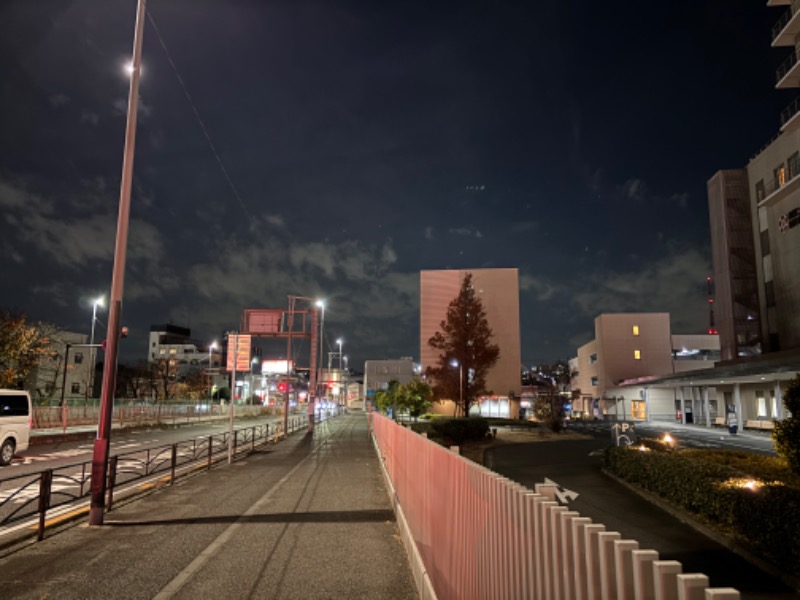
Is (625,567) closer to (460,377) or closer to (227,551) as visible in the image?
(227,551)

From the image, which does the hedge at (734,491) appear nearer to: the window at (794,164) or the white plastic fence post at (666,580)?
the white plastic fence post at (666,580)

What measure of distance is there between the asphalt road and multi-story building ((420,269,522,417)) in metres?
43.2

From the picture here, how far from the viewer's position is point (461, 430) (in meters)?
29.2

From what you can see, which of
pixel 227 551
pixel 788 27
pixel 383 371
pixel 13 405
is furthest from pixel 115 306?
pixel 383 371

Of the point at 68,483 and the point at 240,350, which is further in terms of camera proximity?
the point at 240,350

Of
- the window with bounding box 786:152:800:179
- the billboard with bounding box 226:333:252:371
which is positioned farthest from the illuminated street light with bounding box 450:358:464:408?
the window with bounding box 786:152:800:179

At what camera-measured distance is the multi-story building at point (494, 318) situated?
66.9 m

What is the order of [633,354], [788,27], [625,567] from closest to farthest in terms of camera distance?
[625,567] < [788,27] < [633,354]

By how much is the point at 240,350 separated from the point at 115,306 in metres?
10.5

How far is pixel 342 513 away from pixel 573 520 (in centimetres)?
918

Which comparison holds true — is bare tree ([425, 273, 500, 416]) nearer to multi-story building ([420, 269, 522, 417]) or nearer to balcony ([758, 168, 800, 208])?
multi-story building ([420, 269, 522, 417])

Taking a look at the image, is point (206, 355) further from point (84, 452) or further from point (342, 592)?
point (342, 592)

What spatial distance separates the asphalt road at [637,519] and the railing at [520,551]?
211 inches

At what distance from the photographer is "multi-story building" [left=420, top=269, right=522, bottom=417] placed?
66.9 meters
